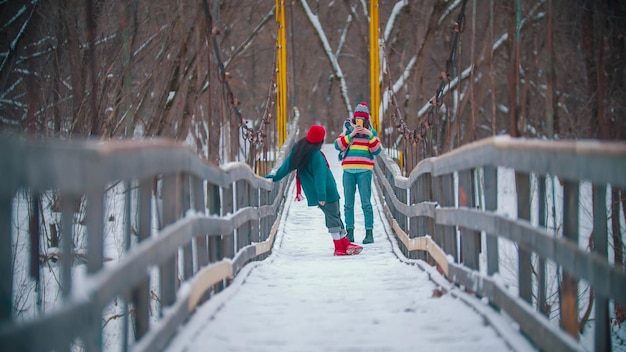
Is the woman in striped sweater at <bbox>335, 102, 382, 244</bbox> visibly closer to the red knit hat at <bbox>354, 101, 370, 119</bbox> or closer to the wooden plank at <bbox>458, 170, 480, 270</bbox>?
the red knit hat at <bbox>354, 101, 370, 119</bbox>

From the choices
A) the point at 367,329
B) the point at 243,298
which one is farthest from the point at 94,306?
the point at 243,298

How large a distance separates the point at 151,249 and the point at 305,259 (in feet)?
18.8

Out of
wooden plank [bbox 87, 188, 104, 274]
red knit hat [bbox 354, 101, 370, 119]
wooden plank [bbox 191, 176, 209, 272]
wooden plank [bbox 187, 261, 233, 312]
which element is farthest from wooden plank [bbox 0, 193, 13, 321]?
red knit hat [bbox 354, 101, 370, 119]

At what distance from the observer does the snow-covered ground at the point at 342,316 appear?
13.4 feet

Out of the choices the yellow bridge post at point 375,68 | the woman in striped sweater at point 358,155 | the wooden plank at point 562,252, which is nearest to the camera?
the wooden plank at point 562,252

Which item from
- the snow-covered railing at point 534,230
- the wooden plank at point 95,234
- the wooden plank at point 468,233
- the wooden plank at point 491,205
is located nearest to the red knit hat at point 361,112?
the snow-covered railing at point 534,230

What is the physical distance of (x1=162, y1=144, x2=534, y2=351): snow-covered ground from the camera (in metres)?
4.07

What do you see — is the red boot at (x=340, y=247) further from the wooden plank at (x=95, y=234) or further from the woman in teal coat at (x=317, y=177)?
the wooden plank at (x=95, y=234)

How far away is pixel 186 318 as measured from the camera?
4281 millimetres

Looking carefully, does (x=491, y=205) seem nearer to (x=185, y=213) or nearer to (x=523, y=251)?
(x=523, y=251)

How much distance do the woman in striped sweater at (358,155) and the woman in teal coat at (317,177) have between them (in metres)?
0.82

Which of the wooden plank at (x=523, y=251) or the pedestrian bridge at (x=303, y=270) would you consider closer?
the pedestrian bridge at (x=303, y=270)

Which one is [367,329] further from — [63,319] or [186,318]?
[63,319]

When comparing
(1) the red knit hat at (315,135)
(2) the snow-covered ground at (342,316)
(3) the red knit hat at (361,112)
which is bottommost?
(2) the snow-covered ground at (342,316)
